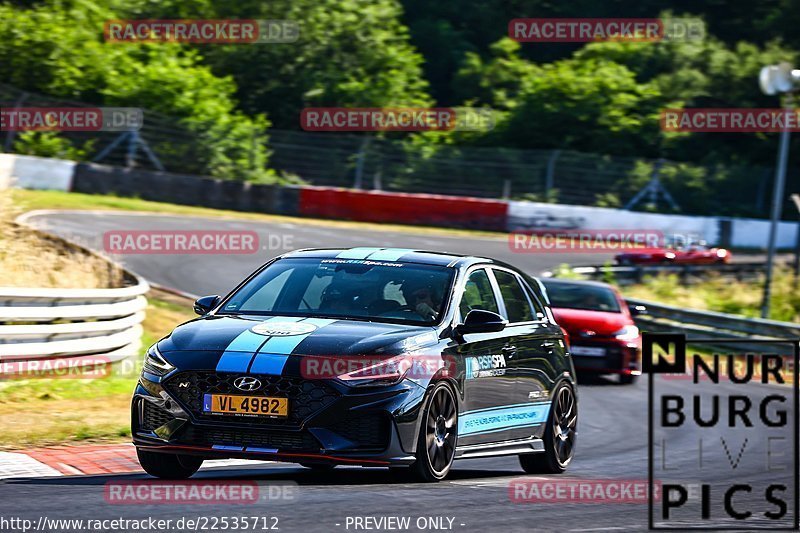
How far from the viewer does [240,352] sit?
7918mm

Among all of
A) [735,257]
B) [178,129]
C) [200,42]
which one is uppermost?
[200,42]

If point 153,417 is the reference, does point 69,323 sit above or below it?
below

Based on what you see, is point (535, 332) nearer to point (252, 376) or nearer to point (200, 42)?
point (252, 376)

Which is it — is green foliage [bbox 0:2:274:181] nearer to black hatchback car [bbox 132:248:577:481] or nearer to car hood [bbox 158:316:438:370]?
black hatchback car [bbox 132:248:577:481]

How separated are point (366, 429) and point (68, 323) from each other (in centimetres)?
703

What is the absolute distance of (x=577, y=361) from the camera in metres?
18.3

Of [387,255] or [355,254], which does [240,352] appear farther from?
[387,255]

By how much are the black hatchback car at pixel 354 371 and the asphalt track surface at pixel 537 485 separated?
298mm

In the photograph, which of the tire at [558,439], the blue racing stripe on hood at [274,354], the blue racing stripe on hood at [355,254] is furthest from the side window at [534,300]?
the blue racing stripe on hood at [274,354]

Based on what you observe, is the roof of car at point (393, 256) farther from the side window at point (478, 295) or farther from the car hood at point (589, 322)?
the car hood at point (589, 322)

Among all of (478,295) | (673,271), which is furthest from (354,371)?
(673,271)

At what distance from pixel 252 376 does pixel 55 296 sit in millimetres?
6383

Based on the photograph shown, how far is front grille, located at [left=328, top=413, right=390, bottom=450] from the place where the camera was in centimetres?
781

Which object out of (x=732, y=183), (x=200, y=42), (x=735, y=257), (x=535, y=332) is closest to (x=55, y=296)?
A: (x=535, y=332)
